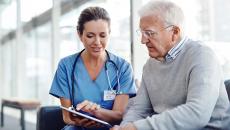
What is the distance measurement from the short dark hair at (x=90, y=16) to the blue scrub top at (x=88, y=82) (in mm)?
178

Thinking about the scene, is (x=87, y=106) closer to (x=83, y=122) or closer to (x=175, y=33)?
(x=83, y=122)

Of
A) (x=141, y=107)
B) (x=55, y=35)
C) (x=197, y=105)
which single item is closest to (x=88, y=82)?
(x=141, y=107)

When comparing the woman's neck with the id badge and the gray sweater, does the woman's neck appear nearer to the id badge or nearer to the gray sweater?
the id badge

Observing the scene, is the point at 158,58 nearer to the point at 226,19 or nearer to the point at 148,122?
the point at 148,122

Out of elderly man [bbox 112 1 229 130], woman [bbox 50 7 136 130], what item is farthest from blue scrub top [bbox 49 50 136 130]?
elderly man [bbox 112 1 229 130]

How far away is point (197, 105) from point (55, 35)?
A: 3.74 meters

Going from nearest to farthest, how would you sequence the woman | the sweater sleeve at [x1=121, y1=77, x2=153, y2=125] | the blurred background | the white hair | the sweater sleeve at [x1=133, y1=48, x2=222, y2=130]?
the sweater sleeve at [x1=133, y1=48, x2=222, y2=130]
the white hair
the sweater sleeve at [x1=121, y1=77, x2=153, y2=125]
the woman
the blurred background

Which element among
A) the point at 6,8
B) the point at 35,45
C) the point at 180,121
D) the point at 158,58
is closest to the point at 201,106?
the point at 180,121

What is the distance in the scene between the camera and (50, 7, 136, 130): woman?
175 cm

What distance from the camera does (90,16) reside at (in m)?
1.75

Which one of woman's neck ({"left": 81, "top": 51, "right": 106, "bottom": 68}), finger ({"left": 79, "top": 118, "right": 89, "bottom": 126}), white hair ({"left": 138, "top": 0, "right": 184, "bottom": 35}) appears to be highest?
white hair ({"left": 138, "top": 0, "right": 184, "bottom": 35})

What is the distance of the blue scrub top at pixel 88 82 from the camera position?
1772 mm

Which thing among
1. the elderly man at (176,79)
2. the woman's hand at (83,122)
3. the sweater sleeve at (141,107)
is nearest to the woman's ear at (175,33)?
the elderly man at (176,79)

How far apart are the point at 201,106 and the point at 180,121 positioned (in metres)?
0.09
